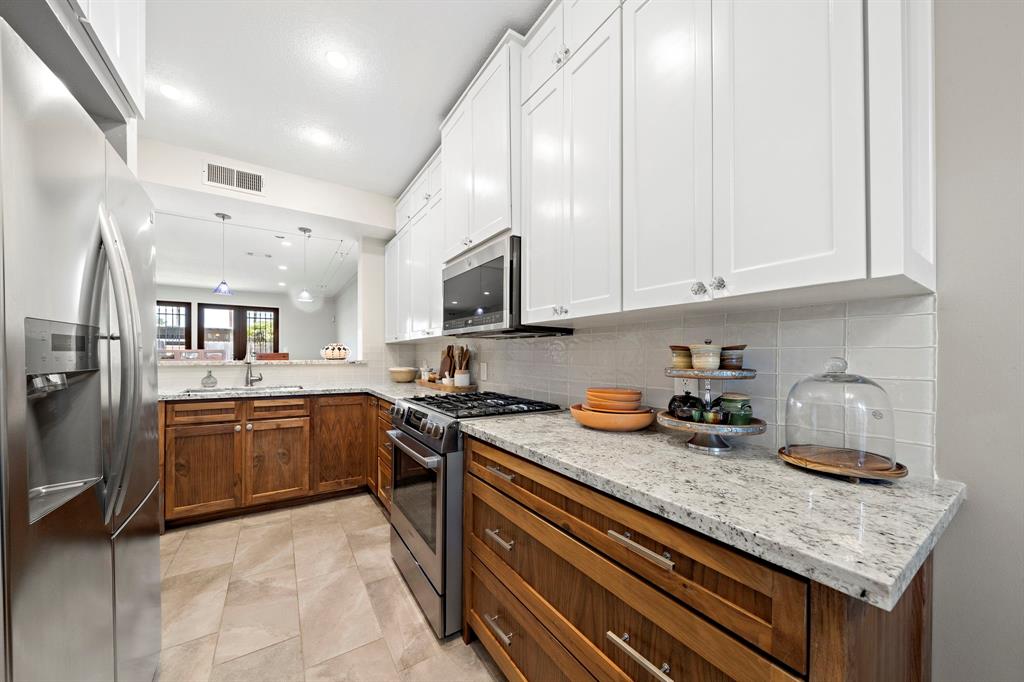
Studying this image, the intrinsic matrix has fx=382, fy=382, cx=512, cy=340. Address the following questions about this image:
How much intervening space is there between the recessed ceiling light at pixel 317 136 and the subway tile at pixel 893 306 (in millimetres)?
3080

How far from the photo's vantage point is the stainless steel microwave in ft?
6.06

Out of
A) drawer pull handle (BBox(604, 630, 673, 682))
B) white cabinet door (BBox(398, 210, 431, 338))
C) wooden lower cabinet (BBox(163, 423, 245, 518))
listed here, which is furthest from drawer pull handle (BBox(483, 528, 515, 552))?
wooden lower cabinet (BBox(163, 423, 245, 518))

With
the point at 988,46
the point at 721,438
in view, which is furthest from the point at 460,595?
the point at 988,46

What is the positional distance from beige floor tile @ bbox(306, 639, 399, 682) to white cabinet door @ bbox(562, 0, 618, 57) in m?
2.52

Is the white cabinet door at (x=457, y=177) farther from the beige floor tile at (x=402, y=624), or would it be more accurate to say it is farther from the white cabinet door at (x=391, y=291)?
the beige floor tile at (x=402, y=624)

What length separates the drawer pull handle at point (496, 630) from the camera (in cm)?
130

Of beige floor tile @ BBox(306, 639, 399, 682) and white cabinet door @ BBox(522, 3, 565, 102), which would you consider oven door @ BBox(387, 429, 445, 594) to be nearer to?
beige floor tile @ BBox(306, 639, 399, 682)

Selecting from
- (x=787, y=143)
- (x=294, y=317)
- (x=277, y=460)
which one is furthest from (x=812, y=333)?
(x=294, y=317)

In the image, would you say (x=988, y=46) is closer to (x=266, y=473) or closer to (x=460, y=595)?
(x=460, y=595)

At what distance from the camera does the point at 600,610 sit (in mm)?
953

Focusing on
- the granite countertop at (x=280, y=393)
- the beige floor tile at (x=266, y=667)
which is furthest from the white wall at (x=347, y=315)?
the beige floor tile at (x=266, y=667)

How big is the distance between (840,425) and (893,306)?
13.3 inches

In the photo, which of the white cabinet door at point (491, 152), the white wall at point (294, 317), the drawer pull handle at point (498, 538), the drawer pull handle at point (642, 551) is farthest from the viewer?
the white wall at point (294, 317)

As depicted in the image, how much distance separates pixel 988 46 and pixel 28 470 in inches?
85.8
